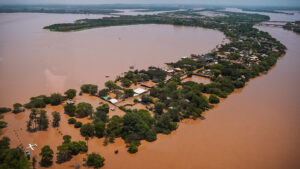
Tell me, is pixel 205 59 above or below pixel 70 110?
above

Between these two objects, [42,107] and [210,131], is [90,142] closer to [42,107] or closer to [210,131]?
[42,107]

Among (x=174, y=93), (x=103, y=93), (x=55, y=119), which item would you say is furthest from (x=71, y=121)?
(x=174, y=93)

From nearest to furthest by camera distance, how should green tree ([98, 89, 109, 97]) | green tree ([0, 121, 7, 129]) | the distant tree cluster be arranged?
1. the distant tree cluster
2. green tree ([0, 121, 7, 129])
3. green tree ([98, 89, 109, 97])

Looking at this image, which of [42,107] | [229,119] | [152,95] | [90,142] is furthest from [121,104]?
[229,119]

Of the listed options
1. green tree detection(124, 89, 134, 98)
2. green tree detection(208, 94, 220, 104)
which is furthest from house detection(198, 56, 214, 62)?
green tree detection(124, 89, 134, 98)

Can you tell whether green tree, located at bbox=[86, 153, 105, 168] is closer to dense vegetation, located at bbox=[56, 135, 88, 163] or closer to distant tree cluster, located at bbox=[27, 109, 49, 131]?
dense vegetation, located at bbox=[56, 135, 88, 163]

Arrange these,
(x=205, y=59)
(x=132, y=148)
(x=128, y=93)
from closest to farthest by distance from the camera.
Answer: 1. (x=132, y=148)
2. (x=128, y=93)
3. (x=205, y=59)

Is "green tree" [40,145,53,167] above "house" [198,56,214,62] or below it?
below

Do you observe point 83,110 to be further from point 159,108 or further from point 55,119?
point 159,108

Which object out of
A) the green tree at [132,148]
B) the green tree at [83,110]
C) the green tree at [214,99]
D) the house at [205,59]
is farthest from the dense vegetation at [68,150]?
the house at [205,59]
